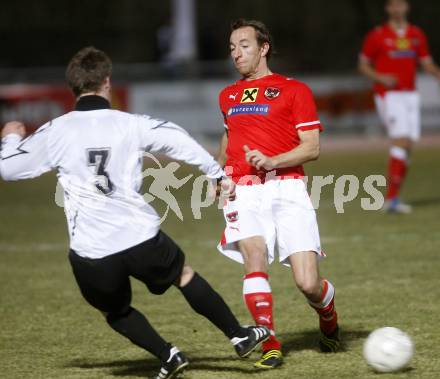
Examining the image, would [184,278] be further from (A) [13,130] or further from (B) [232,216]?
(A) [13,130]

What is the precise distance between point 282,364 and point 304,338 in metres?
0.72

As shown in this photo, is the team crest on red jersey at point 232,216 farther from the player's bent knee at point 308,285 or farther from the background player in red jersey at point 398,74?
the background player in red jersey at point 398,74

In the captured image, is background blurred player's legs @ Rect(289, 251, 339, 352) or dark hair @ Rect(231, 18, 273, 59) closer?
background blurred player's legs @ Rect(289, 251, 339, 352)

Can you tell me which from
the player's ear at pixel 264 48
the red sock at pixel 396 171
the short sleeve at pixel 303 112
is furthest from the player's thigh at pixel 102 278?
the red sock at pixel 396 171

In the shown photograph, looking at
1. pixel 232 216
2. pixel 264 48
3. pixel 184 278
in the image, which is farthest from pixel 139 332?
pixel 264 48

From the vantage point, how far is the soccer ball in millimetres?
5156

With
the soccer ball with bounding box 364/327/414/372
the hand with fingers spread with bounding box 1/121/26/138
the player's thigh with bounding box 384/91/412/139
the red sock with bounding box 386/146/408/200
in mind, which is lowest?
the red sock with bounding box 386/146/408/200

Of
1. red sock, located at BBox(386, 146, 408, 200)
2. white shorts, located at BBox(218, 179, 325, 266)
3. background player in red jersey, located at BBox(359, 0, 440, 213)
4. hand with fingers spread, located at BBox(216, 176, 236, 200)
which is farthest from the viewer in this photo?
background player in red jersey, located at BBox(359, 0, 440, 213)

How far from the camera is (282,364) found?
551cm

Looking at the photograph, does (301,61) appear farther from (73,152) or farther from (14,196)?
(73,152)

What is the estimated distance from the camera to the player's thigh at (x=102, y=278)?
16.2 feet

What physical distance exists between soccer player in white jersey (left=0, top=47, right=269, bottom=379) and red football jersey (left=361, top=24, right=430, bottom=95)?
7.30 meters

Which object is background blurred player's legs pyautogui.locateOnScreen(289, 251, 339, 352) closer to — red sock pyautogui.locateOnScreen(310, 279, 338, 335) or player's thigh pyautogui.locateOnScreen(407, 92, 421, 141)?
red sock pyautogui.locateOnScreen(310, 279, 338, 335)

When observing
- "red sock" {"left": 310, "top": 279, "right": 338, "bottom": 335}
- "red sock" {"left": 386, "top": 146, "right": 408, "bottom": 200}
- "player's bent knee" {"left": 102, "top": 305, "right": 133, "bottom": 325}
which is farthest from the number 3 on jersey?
"red sock" {"left": 386, "top": 146, "right": 408, "bottom": 200}
